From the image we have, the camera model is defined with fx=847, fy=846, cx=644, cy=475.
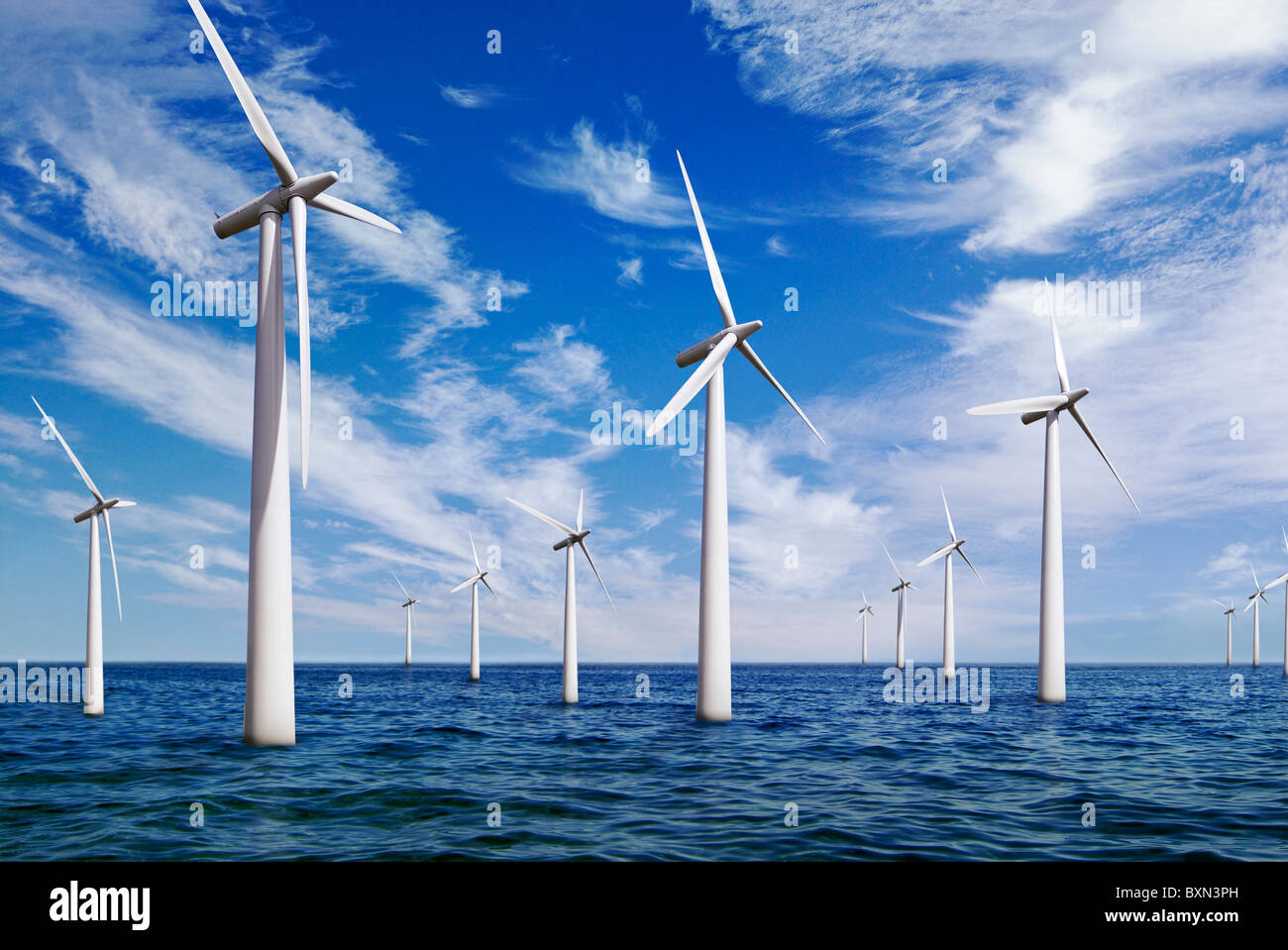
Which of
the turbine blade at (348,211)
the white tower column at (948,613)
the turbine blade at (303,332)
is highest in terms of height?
the turbine blade at (348,211)

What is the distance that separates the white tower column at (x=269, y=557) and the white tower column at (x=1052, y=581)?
2025 inches

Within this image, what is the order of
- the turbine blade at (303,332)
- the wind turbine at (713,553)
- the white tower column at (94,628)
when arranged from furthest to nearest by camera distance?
the white tower column at (94,628)
the wind turbine at (713,553)
the turbine blade at (303,332)

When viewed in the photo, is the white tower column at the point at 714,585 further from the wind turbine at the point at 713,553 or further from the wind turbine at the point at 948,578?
the wind turbine at the point at 948,578

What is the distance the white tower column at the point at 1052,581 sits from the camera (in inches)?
2382

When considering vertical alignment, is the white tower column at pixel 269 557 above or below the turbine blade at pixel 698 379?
below

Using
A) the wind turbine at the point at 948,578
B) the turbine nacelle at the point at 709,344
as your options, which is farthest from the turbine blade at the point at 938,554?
the turbine nacelle at the point at 709,344

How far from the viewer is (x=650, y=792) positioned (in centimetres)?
2352

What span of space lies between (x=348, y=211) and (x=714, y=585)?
78.0 ft

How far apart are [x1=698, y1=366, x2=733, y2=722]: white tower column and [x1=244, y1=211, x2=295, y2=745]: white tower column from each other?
767 inches

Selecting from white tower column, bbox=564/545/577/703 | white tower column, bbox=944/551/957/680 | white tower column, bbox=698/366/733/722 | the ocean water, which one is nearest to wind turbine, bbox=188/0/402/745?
the ocean water
